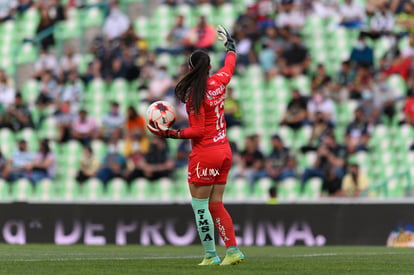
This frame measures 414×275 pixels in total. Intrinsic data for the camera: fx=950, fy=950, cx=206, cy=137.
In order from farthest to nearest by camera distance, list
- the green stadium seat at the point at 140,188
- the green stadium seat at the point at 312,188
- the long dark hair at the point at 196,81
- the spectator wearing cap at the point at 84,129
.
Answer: the spectator wearing cap at the point at 84,129
the green stadium seat at the point at 140,188
the green stadium seat at the point at 312,188
the long dark hair at the point at 196,81

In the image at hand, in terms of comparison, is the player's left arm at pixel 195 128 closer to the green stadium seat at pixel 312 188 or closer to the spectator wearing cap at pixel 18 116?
the green stadium seat at pixel 312 188

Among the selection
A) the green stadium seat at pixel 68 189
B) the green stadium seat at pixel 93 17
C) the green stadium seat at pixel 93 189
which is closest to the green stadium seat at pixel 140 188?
the green stadium seat at pixel 93 189

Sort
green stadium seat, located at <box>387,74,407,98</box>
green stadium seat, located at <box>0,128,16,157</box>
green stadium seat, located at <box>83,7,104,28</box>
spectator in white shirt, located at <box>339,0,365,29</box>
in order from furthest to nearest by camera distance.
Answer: green stadium seat, located at <box>83,7,104,28</box>, spectator in white shirt, located at <box>339,0,365,29</box>, green stadium seat, located at <box>0,128,16,157</box>, green stadium seat, located at <box>387,74,407,98</box>

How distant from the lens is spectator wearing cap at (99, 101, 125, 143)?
18.8 metres

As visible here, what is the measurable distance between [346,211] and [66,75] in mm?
7775

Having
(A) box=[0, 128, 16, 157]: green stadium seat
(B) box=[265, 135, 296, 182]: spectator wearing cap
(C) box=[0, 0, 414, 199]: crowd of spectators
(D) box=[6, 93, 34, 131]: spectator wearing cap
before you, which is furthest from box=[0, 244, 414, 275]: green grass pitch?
(D) box=[6, 93, 34, 131]: spectator wearing cap

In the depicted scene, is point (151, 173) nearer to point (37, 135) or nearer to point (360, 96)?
point (37, 135)

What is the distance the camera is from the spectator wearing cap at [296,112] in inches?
718

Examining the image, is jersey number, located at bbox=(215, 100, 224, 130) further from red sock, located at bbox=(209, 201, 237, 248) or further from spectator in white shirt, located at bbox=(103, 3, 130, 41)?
spectator in white shirt, located at bbox=(103, 3, 130, 41)

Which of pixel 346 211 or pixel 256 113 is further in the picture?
pixel 256 113

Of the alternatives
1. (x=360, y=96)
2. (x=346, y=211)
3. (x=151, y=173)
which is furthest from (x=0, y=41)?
(x=346, y=211)

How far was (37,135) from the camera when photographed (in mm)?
19594

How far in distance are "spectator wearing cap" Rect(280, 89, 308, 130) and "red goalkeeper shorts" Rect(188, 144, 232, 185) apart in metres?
9.35

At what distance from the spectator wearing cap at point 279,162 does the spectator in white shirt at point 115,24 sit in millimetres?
5181
